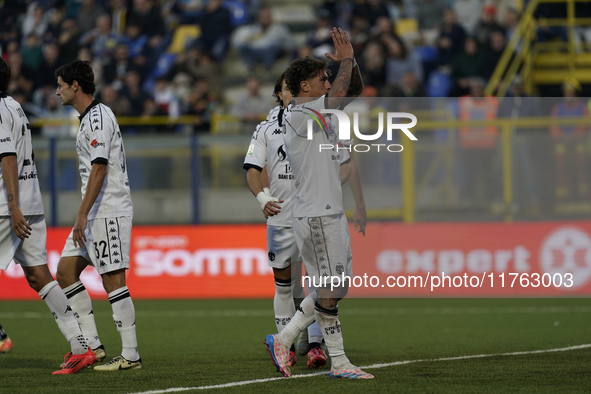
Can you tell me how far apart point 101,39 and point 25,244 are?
44.1ft

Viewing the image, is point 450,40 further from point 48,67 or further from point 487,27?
point 48,67

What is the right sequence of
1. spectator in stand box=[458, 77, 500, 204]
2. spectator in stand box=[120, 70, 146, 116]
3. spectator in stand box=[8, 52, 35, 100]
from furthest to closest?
spectator in stand box=[8, 52, 35, 100] < spectator in stand box=[120, 70, 146, 116] < spectator in stand box=[458, 77, 500, 204]

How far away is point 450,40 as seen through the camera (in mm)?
16734

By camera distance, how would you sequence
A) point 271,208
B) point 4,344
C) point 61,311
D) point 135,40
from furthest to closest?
1. point 135,40
2. point 4,344
3. point 61,311
4. point 271,208

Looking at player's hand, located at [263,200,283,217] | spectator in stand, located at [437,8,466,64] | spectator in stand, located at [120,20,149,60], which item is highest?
spectator in stand, located at [120,20,149,60]

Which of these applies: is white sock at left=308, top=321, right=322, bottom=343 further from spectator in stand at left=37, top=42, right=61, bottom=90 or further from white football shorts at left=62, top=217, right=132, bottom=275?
spectator in stand at left=37, top=42, right=61, bottom=90

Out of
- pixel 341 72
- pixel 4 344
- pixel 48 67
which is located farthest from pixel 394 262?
pixel 48 67

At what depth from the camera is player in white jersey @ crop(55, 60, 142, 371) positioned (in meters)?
6.32

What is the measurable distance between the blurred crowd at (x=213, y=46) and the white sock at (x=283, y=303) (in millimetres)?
8454

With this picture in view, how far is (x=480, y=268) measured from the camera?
42.0 ft

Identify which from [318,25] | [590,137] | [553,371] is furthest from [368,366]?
[318,25]

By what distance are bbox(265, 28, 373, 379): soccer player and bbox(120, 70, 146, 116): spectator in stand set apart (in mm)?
11490

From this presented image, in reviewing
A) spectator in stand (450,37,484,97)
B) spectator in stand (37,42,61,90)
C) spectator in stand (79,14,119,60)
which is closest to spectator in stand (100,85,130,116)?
spectator in stand (37,42,61,90)

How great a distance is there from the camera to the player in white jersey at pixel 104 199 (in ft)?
20.7
